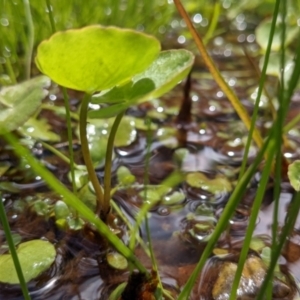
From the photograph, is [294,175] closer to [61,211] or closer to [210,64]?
[210,64]

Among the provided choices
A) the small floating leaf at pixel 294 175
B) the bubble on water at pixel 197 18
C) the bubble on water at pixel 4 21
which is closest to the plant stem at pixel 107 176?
the small floating leaf at pixel 294 175

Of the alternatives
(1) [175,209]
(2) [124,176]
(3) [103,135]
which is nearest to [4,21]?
(3) [103,135]

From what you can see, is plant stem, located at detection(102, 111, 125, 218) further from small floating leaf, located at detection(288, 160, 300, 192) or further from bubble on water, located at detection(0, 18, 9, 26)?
bubble on water, located at detection(0, 18, 9, 26)

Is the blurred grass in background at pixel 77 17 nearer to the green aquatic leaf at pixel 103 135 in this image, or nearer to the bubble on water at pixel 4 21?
the bubble on water at pixel 4 21

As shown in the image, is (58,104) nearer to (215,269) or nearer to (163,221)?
(163,221)

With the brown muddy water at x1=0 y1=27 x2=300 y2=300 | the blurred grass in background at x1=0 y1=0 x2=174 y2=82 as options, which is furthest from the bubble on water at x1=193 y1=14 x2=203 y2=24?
the brown muddy water at x1=0 y1=27 x2=300 y2=300

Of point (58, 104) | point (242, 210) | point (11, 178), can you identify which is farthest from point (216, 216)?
point (58, 104)
